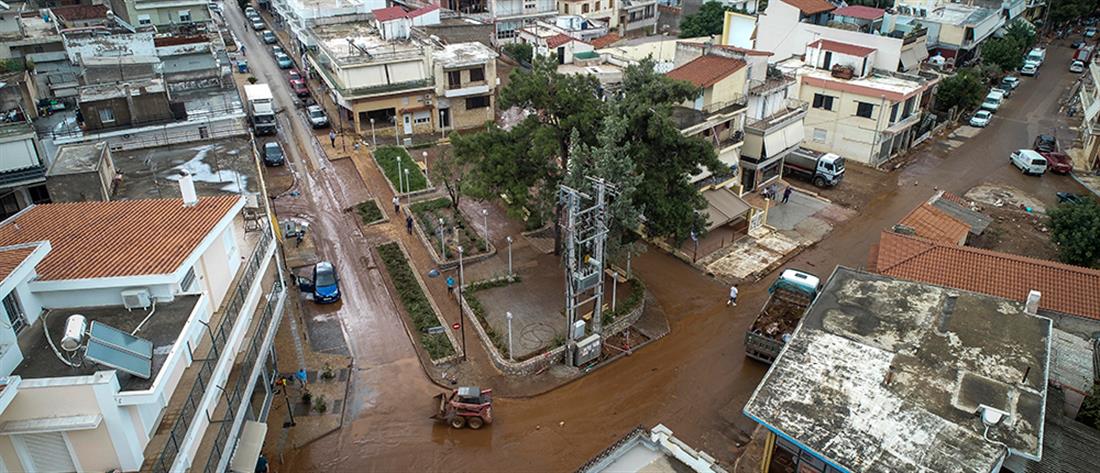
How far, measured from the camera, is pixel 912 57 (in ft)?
163

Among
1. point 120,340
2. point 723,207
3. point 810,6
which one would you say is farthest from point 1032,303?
point 810,6

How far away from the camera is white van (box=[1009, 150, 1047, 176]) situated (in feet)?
141

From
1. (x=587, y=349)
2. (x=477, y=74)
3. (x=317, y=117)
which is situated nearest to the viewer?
(x=587, y=349)

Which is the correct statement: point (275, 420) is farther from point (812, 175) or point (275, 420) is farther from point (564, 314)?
point (812, 175)

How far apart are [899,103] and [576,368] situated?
101 feet

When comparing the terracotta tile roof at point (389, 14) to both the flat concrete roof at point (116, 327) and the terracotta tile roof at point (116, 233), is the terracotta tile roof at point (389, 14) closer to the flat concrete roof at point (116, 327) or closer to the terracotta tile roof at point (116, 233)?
the terracotta tile roof at point (116, 233)

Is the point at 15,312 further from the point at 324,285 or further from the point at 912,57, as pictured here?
the point at 912,57

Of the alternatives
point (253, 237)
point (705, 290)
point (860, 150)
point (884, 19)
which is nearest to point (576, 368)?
point (705, 290)

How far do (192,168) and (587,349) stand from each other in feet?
59.4

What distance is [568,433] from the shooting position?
22625 mm

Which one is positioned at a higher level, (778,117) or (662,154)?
(662,154)

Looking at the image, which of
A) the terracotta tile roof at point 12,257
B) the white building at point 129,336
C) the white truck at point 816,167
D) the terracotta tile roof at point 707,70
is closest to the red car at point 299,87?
the terracotta tile roof at point 707,70

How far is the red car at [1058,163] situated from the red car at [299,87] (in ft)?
173

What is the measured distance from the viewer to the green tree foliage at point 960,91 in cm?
4919
